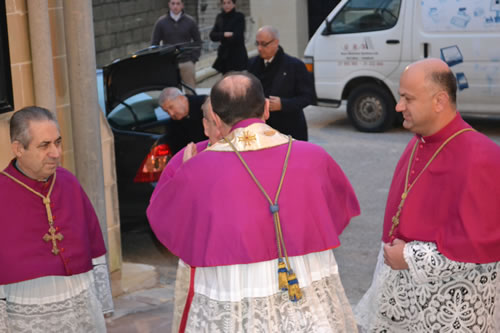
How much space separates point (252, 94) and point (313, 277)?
812 millimetres

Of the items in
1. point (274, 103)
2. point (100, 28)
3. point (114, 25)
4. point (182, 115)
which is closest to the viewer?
point (182, 115)

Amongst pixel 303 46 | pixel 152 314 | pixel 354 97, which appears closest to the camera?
pixel 152 314

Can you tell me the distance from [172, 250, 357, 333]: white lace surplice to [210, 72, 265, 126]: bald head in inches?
24.6

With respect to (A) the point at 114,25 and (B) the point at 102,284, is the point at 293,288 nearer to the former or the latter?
(B) the point at 102,284

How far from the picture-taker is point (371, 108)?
1202 cm

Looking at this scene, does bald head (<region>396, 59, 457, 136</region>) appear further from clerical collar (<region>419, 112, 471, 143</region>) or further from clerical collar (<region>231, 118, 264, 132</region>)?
clerical collar (<region>231, 118, 264, 132</region>)

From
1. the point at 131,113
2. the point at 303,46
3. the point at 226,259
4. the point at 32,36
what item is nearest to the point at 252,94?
the point at 226,259

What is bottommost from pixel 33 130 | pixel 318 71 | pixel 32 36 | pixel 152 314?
pixel 152 314

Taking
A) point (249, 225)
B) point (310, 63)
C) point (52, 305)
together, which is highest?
point (249, 225)

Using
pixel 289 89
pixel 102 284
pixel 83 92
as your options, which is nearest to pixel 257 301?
pixel 102 284

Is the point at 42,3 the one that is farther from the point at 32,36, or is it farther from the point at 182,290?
the point at 182,290

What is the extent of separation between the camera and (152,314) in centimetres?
594

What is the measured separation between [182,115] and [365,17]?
607 cm

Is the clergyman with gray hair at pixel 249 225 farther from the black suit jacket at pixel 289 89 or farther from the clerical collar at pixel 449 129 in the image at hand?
the black suit jacket at pixel 289 89
